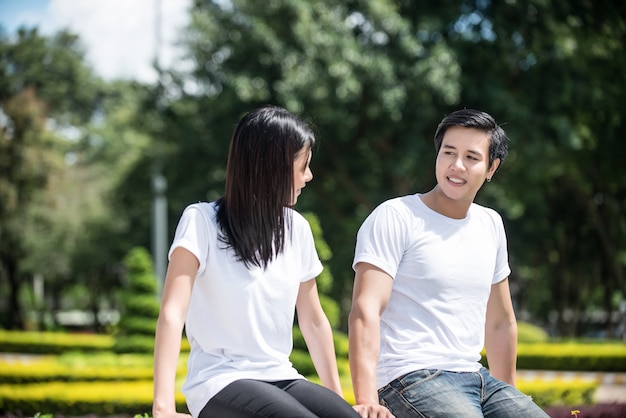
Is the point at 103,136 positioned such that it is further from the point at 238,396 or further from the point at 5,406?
the point at 238,396

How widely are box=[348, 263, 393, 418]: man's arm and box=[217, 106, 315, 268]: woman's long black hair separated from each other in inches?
14.0

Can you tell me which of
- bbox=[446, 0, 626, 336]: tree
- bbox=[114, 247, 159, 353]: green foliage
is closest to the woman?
bbox=[446, 0, 626, 336]: tree

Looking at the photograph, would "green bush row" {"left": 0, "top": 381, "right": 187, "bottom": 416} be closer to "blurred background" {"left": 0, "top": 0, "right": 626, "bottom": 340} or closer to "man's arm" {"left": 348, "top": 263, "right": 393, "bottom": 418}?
"blurred background" {"left": 0, "top": 0, "right": 626, "bottom": 340}

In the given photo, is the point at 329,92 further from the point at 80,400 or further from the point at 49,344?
the point at 49,344

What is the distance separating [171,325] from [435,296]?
3.46 ft

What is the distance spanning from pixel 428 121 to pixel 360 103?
1522mm

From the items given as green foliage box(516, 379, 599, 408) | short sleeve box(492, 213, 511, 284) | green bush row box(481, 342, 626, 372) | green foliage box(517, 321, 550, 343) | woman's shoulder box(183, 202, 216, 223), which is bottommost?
green foliage box(517, 321, 550, 343)

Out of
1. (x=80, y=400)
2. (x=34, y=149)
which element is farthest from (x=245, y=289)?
(x=34, y=149)

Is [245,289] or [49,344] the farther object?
[49,344]

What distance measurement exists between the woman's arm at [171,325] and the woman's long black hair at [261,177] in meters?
0.20

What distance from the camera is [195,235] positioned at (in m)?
2.92

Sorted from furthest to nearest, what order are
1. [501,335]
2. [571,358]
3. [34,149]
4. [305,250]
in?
[34,149]
[571,358]
[501,335]
[305,250]

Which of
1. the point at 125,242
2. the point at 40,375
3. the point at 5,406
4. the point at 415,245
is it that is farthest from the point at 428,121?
the point at 125,242

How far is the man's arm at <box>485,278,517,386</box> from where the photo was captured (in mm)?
3645
